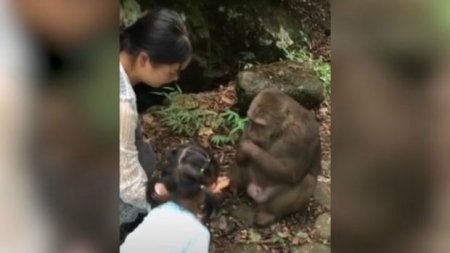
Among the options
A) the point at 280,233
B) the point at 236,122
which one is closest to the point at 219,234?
the point at 280,233

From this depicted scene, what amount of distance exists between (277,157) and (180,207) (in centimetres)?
28

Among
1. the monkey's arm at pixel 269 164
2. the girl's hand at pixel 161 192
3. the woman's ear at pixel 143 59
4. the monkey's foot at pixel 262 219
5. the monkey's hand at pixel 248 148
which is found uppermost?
the woman's ear at pixel 143 59

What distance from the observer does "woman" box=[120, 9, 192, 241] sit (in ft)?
6.10

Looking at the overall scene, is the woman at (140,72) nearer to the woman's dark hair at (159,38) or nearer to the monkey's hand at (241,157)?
the woman's dark hair at (159,38)

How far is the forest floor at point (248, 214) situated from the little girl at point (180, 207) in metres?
0.03

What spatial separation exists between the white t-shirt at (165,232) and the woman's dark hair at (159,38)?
0.37 m

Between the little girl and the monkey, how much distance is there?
8 centimetres

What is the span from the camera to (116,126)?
73.1 inches

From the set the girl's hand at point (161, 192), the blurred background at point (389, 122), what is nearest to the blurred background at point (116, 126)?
the blurred background at point (389, 122)

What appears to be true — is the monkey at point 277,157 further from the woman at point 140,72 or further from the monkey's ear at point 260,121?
the woman at point 140,72

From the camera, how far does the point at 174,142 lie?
1.87 metres

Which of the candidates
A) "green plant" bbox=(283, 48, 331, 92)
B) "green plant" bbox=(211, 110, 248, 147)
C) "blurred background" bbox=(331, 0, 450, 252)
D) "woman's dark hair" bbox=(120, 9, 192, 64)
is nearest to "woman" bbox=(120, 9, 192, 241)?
"woman's dark hair" bbox=(120, 9, 192, 64)

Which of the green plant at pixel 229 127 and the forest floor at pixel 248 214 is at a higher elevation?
the green plant at pixel 229 127

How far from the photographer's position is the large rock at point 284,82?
1884 mm
